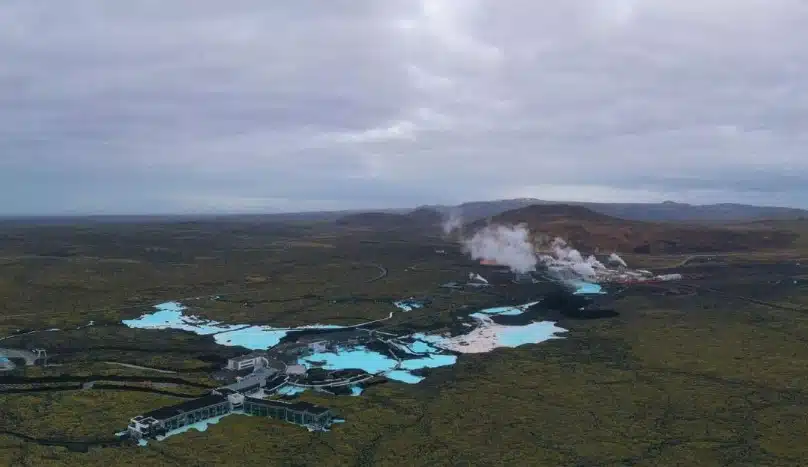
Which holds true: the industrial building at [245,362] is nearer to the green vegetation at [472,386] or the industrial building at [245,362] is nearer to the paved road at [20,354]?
the green vegetation at [472,386]

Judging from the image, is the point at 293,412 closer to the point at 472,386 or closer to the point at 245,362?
the point at 245,362

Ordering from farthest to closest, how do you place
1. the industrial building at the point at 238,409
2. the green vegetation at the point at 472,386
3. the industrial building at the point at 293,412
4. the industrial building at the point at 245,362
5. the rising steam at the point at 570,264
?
the rising steam at the point at 570,264 → the industrial building at the point at 245,362 → the industrial building at the point at 293,412 → the industrial building at the point at 238,409 → the green vegetation at the point at 472,386

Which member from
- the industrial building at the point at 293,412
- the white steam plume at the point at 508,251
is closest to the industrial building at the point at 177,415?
the industrial building at the point at 293,412

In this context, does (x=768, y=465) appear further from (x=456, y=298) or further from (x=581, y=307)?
(x=456, y=298)

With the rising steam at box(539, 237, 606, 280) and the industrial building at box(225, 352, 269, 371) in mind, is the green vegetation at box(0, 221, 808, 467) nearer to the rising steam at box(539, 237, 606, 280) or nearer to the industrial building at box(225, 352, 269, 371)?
the industrial building at box(225, 352, 269, 371)

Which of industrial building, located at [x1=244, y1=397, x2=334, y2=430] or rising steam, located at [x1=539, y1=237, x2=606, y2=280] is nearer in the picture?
industrial building, located at [x1=244, y1=397, x2=334, y2=430]

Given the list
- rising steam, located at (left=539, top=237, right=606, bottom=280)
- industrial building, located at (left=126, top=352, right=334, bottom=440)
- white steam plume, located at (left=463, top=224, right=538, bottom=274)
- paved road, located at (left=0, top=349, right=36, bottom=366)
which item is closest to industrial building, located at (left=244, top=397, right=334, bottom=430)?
industrial building, located at (left=126, top=352, right=334, bottom=440)
